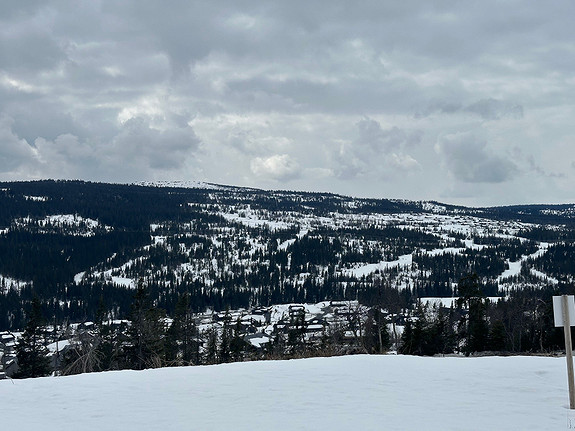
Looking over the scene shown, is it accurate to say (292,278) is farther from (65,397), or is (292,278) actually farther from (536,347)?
(65,397)

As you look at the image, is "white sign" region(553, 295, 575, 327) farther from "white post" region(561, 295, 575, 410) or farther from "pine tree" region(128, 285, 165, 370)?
"pine tree" region(128, 285, 165, 370)

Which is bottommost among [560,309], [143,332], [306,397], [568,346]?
[143,332]

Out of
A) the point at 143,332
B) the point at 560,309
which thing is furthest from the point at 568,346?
the point at 143,332

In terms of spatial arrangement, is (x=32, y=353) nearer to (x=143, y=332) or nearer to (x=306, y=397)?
(x=143, y=332)

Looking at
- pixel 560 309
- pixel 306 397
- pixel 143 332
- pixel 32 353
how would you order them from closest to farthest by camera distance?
pixel 560 309
pixel 306 397
pixel 143 332
pixel 32 353

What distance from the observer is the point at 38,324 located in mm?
38562

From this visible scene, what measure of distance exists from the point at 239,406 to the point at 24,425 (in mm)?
3740

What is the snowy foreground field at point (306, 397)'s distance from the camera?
855 centimetres

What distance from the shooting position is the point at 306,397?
33.9ft

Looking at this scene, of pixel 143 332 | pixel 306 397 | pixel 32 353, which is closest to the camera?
pixel 306 397

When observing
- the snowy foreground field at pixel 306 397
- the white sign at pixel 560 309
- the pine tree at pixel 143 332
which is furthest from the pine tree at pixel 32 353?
the white sign at pixel 560 309

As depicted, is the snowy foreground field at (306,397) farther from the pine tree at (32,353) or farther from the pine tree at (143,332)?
the pine tree at (32,353)

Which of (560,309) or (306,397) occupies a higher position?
(560,309)

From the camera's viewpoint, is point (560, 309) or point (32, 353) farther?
point (32, 353)
